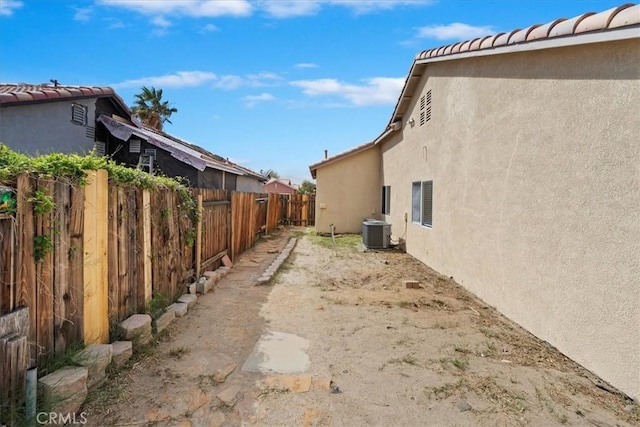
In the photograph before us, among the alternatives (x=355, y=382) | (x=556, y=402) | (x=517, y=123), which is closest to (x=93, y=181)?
(x=355, y=382)

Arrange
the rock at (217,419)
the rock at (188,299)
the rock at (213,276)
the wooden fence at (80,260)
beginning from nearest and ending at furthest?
the wooden fence at (80,260) → the rock at (217,419) → the rock at (188,299) → the rock at (213,276)

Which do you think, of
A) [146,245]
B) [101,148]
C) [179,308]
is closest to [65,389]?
[146,245]

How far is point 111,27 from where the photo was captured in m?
8.78

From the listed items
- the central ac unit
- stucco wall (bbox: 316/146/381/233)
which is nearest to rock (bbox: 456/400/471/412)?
the central ac unit

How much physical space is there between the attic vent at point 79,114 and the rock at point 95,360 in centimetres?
892

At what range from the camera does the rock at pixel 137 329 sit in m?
3.68

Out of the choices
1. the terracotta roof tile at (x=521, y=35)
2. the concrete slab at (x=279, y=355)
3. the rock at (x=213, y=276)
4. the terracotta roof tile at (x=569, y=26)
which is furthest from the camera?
the rock at (x=213, y=276)

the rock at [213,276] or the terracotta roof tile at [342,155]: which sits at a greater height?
the terracotta roof tile at [342,155]

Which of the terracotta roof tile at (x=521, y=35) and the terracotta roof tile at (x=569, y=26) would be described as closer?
the terracotta roof tile at (x=569, y=26)

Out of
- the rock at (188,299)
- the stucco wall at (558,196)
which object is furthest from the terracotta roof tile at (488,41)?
the rock at (188,299)

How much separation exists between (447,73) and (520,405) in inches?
281

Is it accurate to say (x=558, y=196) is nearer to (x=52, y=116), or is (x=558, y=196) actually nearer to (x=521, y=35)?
(x=521, y=35)

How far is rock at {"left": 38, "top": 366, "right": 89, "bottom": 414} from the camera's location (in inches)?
97.2

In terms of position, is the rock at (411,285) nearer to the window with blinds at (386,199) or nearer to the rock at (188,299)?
the rock at (188,299)
